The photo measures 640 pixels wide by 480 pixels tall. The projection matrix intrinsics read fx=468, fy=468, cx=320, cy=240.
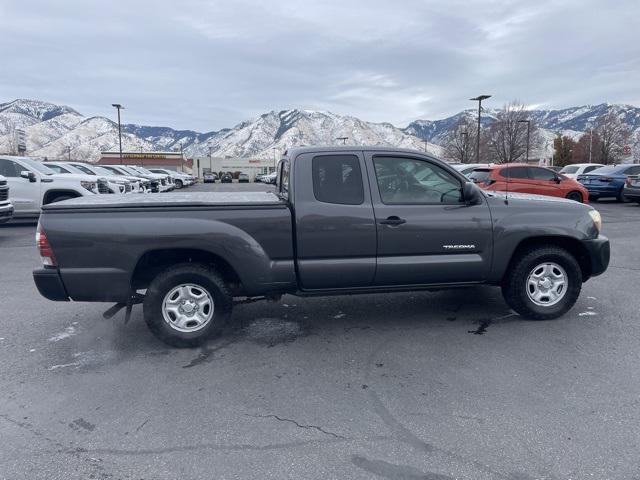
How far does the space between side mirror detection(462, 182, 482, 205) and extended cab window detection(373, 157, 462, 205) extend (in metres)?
0.07

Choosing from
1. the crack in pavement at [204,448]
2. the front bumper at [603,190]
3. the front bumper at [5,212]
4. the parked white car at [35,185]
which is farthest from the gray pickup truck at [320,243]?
the front bumper at [603,190]

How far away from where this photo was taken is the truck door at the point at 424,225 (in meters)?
4.51

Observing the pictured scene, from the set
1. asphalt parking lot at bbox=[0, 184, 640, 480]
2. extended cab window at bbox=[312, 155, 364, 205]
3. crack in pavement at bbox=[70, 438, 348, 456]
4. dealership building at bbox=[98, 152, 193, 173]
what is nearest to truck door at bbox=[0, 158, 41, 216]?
asphalt parking lot at bbox=[0, 184, 640, 480]

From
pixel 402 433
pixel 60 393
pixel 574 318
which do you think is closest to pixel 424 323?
pixel 574 318

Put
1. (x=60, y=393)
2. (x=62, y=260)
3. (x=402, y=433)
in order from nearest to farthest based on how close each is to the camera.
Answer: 1. (x=402, y=433)
2. (x=60, y=393)
3. (x=62, y=260)

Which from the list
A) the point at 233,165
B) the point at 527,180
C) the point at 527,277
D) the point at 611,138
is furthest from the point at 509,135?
the point at 233,165

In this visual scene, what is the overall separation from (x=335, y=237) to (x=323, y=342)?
101 cm

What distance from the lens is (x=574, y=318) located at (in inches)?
199

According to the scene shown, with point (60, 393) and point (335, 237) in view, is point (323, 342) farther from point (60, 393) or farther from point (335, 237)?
point (60, 393)

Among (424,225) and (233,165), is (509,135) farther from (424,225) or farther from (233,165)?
(233,165)

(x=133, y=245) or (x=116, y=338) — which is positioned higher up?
(x=133, y=245)

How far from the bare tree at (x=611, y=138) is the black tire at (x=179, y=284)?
7352 cm

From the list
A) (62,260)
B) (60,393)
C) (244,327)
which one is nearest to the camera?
(60,393)

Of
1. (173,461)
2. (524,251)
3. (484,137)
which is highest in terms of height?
(484,137)
